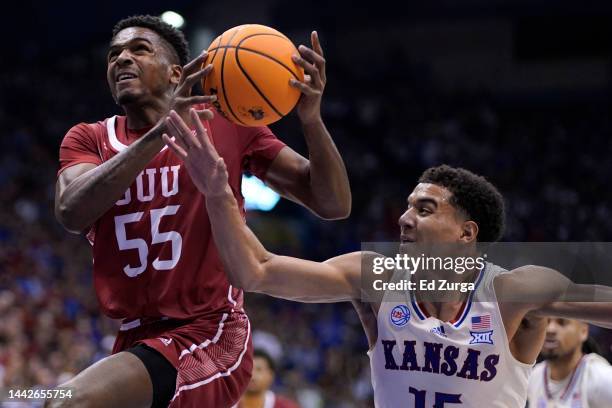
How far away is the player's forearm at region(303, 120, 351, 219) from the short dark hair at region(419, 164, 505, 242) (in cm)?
43

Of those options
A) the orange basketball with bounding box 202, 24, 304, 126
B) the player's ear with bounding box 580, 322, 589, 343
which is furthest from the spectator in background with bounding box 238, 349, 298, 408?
the orange basketball with bounding box 202, 24, 304, 126

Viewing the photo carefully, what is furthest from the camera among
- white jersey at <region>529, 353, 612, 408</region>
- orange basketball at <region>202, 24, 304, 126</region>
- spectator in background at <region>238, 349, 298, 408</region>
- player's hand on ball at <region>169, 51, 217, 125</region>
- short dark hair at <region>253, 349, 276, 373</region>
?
short dark hair at <region>253, 349, 276, 373</region>

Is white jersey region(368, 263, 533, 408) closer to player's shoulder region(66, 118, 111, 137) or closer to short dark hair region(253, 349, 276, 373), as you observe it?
player's shoulder region(66, 118, 111, 137)

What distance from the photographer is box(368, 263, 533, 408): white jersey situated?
3.69m

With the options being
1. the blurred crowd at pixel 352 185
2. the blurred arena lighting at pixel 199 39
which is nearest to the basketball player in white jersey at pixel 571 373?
the blurred crowd at pixel 352 185

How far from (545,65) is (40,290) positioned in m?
12.4

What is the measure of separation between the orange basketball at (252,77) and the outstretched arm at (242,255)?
0.25 meters

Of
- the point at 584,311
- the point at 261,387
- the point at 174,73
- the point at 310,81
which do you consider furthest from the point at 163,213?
the point at 261,387

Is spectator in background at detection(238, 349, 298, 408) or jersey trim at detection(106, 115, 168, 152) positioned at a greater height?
jersey trim at detection(106, 115, 168, 152)

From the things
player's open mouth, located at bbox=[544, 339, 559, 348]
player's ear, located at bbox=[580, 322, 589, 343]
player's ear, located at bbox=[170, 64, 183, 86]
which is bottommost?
player's open mouth, located at bbox=[544, 339, 559, 348]

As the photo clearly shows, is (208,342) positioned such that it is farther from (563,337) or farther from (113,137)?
(563,337)

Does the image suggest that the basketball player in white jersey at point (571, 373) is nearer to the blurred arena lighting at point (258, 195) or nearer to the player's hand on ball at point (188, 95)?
the player's hand on ball at point (188, 95)

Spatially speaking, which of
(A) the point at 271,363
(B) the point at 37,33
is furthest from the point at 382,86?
(A) the point at 271,363

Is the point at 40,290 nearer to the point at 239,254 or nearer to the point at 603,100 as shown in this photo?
the point at 239,254
